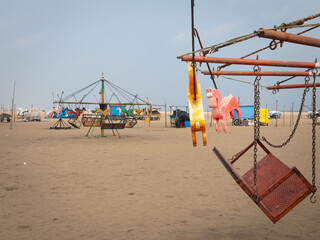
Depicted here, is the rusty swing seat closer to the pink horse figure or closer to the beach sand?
the pink horse figure

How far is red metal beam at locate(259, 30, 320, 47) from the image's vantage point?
2.76 m

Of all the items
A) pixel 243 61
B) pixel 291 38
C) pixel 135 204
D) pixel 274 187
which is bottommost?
pixel 135 204

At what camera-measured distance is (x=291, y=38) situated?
2.92 meters

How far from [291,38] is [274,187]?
173cm

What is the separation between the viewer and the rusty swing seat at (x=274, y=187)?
10.9 ft

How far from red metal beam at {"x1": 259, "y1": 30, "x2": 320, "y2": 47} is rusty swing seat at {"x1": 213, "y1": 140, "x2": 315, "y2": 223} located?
1.42 metres

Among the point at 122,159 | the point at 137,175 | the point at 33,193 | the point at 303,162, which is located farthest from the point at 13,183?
the point at 303,162

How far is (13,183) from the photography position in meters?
6.62

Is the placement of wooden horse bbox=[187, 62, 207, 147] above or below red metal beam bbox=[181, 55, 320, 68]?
below

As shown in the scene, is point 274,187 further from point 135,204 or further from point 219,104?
A: point 135,204

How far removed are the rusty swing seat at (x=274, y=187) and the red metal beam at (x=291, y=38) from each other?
1.42 m

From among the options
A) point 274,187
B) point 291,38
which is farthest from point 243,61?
point 274,187

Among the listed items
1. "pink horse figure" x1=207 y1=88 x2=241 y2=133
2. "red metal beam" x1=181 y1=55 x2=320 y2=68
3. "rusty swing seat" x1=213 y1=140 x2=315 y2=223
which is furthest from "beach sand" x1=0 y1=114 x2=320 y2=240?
"red metal beam" x1=181 y1=55 x2=320 y2=68

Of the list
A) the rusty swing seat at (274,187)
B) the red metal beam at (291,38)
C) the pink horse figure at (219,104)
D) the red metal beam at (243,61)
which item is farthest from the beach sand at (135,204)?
the red metal beam at (291,38)
